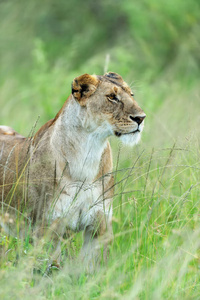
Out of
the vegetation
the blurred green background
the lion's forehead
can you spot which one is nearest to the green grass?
the vegetation

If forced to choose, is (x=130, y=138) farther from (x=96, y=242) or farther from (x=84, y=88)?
(x=96, y=242)

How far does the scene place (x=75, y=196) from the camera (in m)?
3.70

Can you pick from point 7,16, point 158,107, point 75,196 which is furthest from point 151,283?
point 7,16

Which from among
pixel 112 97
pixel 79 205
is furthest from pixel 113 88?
pixel 79 205

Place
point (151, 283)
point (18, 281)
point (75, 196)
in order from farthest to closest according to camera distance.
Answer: point (75, 196) < point (151, 283) < point (18, 281)

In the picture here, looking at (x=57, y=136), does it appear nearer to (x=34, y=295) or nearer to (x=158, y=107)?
(x=34, y=295)

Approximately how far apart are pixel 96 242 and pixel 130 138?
67cm

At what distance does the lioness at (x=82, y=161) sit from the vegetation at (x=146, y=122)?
12 cm

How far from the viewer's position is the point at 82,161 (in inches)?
159

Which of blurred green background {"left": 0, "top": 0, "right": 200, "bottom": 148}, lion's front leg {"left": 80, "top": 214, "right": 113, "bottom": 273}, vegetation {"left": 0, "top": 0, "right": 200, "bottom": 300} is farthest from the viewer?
blurred green background {"left": 0, "top": 0, "right": 200, "bottom": 148}

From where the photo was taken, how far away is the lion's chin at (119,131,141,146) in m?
3.89

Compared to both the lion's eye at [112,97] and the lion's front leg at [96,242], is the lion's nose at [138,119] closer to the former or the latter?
the lion's eye at [112,97]

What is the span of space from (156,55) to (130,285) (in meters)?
7.73

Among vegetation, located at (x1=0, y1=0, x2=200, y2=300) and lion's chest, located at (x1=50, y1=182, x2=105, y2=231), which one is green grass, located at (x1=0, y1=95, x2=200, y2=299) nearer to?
vegetation, located at (x1=0, y1=0, x2=200, y2=300)
